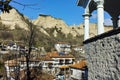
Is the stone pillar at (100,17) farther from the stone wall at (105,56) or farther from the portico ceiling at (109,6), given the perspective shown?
the portico ceiling at (109,6)

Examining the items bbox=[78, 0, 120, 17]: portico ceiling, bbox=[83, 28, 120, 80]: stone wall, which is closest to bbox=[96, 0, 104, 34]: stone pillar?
bbox=[83, 28, 120, 80]: stone wall

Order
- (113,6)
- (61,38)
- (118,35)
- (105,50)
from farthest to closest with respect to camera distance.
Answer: (61,38) → (113,6) → (105,50) → (118,35)

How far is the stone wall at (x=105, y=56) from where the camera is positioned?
7.80 metres

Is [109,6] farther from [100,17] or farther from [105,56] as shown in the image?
[105,56]

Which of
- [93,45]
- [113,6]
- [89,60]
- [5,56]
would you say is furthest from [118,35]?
[5,56]

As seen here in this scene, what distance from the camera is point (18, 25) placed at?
121312mm

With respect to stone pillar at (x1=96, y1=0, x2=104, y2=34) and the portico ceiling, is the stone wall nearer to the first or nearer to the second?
stone pillar at (x1=96, y1=0, x2=104, y2=34)

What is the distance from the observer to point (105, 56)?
28.5ft

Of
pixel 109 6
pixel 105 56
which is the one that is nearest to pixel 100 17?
pixel 105 56

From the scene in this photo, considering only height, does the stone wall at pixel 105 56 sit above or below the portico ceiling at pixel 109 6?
below

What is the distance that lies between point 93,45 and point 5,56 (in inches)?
2173

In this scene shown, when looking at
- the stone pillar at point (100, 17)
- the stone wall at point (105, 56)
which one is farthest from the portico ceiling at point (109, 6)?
the stone wall at point (105, 56)

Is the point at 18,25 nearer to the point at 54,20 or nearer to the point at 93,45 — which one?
the point at 54,20

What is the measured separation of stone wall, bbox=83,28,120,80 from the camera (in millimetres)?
7797
